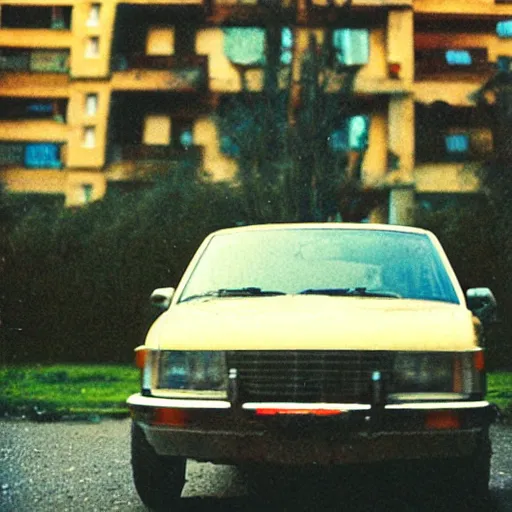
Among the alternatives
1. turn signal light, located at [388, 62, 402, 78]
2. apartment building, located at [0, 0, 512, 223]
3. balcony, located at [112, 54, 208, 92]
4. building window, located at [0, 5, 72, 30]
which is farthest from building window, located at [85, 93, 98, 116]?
turn signal light, located at [388, 62, 402, 78]

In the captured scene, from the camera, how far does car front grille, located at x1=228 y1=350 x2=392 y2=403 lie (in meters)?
4.33

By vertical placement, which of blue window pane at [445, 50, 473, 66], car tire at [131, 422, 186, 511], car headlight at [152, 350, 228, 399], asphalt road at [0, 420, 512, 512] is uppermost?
blue window pane at [445, 50, 473, 66]

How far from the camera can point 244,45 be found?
76.0ft

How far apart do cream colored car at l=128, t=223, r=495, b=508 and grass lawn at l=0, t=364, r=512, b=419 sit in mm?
5554

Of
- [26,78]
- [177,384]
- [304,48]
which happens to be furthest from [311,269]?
[26,78]

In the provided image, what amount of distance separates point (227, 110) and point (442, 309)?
687 inches

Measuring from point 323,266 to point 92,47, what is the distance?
64.7 feet

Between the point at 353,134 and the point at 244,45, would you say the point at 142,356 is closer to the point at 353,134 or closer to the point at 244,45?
the point at 353,134

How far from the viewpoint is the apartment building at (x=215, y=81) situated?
2236cm

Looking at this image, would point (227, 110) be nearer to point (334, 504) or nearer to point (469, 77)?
point (469, 77)

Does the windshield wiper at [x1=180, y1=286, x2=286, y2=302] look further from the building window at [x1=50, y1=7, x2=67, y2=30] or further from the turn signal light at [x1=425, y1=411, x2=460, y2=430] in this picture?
the building window at [x1=50, y1=7, x2=67, y2=30]

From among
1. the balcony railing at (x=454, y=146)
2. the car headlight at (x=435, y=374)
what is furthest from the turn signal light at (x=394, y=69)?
the car headlight at (x=435, y=374)

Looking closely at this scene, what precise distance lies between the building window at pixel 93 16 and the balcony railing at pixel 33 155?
9.93 feet

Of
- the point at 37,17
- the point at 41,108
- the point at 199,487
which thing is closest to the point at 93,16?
the point at 37,17
